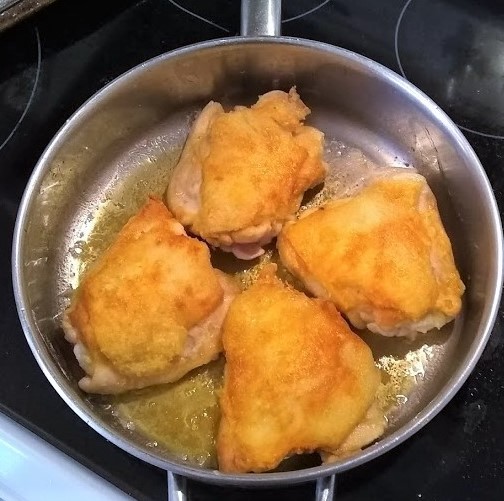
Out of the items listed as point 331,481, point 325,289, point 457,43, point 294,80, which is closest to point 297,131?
point 294,80

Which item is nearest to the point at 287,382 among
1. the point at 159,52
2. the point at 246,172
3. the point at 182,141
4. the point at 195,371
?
the point at 195,371

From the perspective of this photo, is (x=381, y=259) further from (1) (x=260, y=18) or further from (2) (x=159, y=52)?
(2) (x=159, y=52)

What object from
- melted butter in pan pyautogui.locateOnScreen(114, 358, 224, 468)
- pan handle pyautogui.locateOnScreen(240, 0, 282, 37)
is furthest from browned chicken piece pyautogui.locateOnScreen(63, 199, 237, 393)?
pan handle pyautogui.locateOnScreen(240, 0, 282, 37)

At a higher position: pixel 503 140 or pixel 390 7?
pixel 390 7

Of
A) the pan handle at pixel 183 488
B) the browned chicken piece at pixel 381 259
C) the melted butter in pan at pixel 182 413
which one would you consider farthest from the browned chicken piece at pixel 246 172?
the pan handle at pixel 183 488

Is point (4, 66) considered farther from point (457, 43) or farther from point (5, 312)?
point (457, 43)
